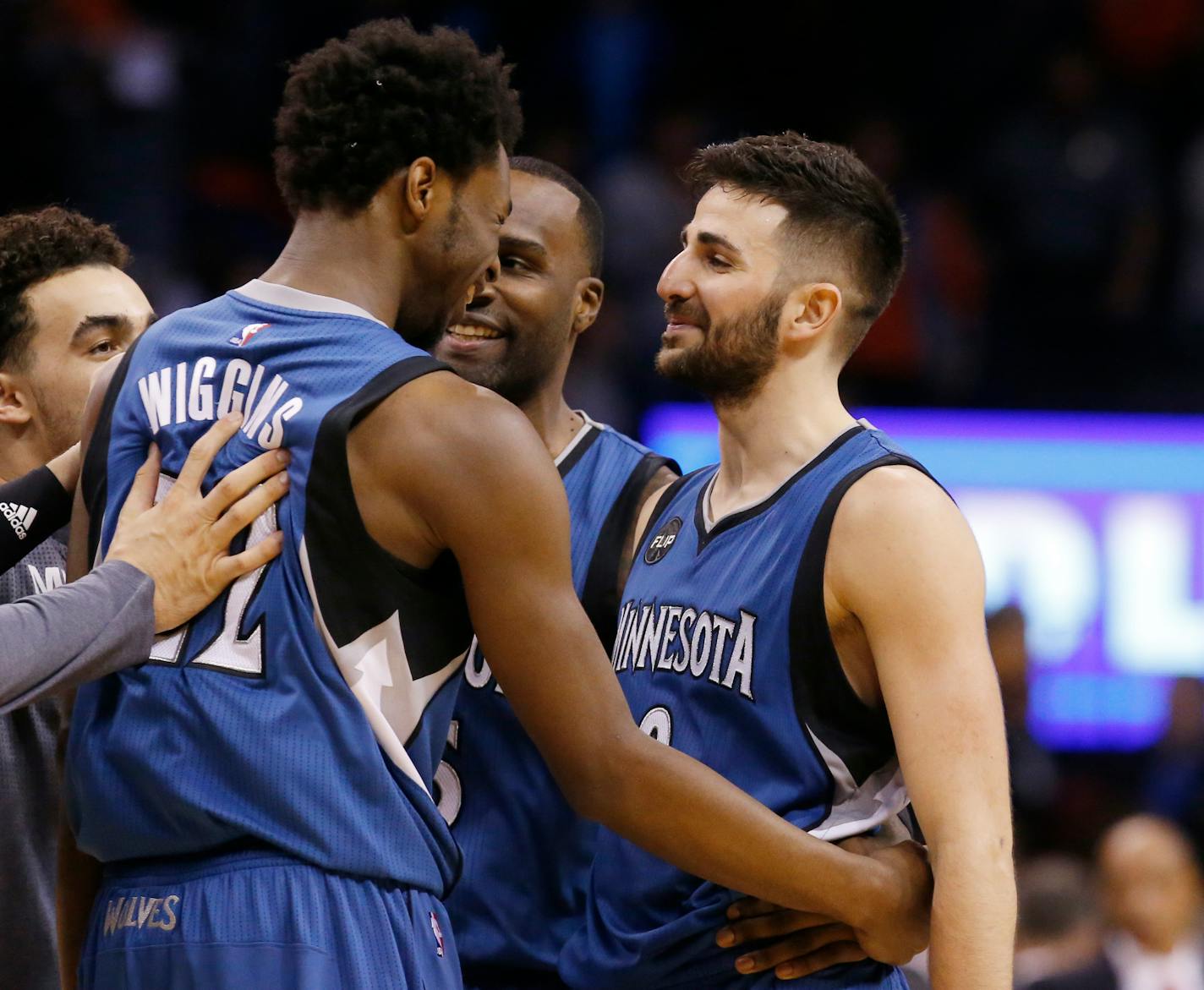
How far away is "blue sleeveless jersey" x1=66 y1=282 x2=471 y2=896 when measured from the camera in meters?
2.61

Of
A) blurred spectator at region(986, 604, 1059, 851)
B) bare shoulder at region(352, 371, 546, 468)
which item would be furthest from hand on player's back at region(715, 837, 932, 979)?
blurred spectator at region(986, 604, 1059, 851)

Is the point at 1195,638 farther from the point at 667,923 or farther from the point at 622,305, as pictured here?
the point at 667,923

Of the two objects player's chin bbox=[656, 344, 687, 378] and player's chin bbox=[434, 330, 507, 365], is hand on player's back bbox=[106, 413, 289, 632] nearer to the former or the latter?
player's chin bbox=[656, 344, 687, 378]

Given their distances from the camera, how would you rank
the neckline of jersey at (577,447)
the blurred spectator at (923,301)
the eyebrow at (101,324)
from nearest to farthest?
1. the eyebrow at (101,324)
2. the neckline of jersey at (577,447)
3. the blurred spectator at (923,301)

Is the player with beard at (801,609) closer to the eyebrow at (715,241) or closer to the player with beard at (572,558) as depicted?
the eyebrow at (715,241)

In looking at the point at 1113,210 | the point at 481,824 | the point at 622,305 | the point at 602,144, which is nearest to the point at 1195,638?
the point at 1113,210

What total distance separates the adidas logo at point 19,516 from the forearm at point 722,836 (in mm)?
1266

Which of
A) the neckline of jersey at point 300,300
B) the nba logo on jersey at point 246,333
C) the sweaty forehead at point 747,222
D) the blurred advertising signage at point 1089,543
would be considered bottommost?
the blurred advertising signage at point 1089,543

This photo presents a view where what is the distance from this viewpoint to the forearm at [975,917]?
2.95 meters

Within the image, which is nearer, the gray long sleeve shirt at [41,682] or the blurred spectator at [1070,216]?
the gray long sleeve shirt at [41,682]

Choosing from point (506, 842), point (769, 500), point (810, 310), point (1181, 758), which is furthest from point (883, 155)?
point (506, 842)

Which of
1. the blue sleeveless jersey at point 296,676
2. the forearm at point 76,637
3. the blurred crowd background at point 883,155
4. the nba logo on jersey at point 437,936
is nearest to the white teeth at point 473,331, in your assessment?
the blue sleeveless jersey at point 296,676

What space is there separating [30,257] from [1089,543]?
6288 mm

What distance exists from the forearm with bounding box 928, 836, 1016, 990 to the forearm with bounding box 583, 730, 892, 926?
0.13 metres
